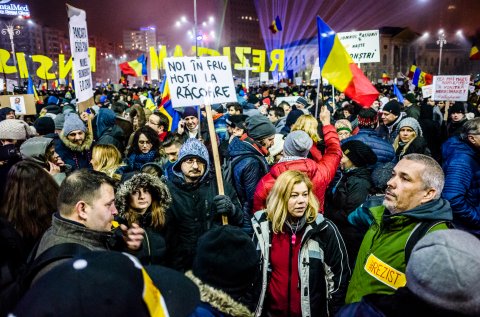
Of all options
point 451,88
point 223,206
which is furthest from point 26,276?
point 451,88

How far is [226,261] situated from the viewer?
72.2 inches

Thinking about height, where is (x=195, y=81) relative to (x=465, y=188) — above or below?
above

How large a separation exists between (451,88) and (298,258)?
28.1 ft

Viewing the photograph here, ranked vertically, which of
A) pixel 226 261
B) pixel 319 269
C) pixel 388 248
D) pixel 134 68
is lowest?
pixel 319 269

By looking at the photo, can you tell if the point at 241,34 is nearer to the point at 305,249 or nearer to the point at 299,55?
the point at 299,55

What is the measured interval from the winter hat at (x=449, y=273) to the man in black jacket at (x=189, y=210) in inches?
85.6

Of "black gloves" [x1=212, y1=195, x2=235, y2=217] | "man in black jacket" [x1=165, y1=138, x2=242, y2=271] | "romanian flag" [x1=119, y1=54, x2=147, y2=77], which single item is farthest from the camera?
"romanian flag" [x1=119, y1=54, x2=147, y2=77]

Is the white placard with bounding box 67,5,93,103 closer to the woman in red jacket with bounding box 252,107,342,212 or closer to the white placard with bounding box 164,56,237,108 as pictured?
the white placard with bounding box 164,56,237,108

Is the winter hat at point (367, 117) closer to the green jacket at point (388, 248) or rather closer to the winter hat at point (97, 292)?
the green jacket at point (388, 248)

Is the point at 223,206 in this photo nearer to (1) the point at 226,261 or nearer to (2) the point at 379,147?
(1) the point at 226,261

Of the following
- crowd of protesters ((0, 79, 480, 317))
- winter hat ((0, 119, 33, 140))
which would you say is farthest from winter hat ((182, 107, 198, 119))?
winter hat ((0, 119, 33, 140))

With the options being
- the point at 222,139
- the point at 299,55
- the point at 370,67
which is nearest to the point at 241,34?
the point at 299,55

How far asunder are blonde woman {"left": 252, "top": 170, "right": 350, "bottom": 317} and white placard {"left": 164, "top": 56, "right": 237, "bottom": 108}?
1.82m

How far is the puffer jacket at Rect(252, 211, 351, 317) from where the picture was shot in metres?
3.04
